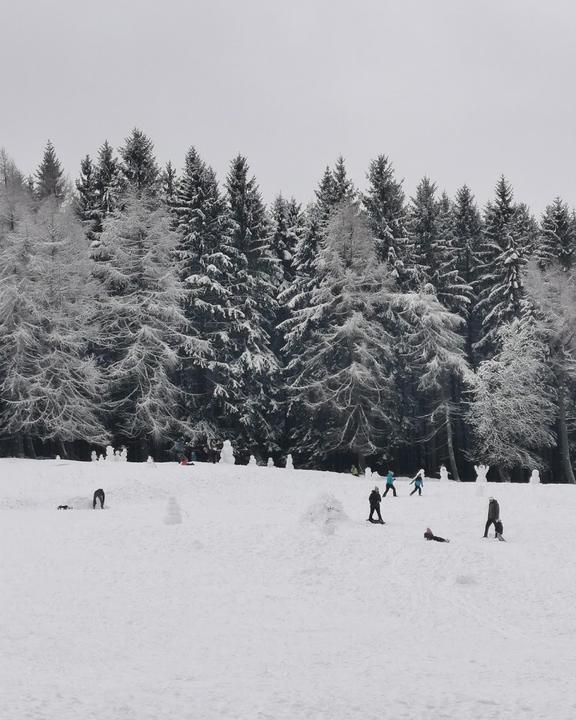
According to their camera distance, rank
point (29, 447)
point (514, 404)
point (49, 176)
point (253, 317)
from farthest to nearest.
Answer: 1. point (49, 176)
2. point (253, 317)
3. point (514, 404)
4. point (29, 447)

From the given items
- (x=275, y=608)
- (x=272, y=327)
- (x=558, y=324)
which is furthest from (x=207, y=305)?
(x=275, y=608)

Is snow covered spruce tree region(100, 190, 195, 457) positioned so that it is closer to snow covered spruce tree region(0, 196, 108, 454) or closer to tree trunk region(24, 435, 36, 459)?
snow covered spruce tree region(0, 196, 108, 454)

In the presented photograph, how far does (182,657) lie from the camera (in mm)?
11336

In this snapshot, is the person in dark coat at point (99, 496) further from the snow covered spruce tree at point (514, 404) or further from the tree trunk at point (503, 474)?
the tree trunk at point (503, 474)

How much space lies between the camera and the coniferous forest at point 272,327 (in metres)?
38.5

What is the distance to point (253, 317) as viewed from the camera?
4362cm

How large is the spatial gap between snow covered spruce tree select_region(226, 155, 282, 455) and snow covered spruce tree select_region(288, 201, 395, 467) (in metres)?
1.67

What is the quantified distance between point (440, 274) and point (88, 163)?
25.0 m

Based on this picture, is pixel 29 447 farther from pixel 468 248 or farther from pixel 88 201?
pixel 468 248

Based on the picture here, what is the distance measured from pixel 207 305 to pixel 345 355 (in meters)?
8.32

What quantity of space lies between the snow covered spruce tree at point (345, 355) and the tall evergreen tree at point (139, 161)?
12.6 meters

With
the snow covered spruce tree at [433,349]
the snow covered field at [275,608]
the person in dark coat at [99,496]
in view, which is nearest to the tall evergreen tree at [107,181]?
the snow covered spruce tree at [433,349]

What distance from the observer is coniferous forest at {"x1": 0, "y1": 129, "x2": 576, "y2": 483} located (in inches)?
1516

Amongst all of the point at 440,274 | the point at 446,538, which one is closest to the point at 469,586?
the point at 446,538
